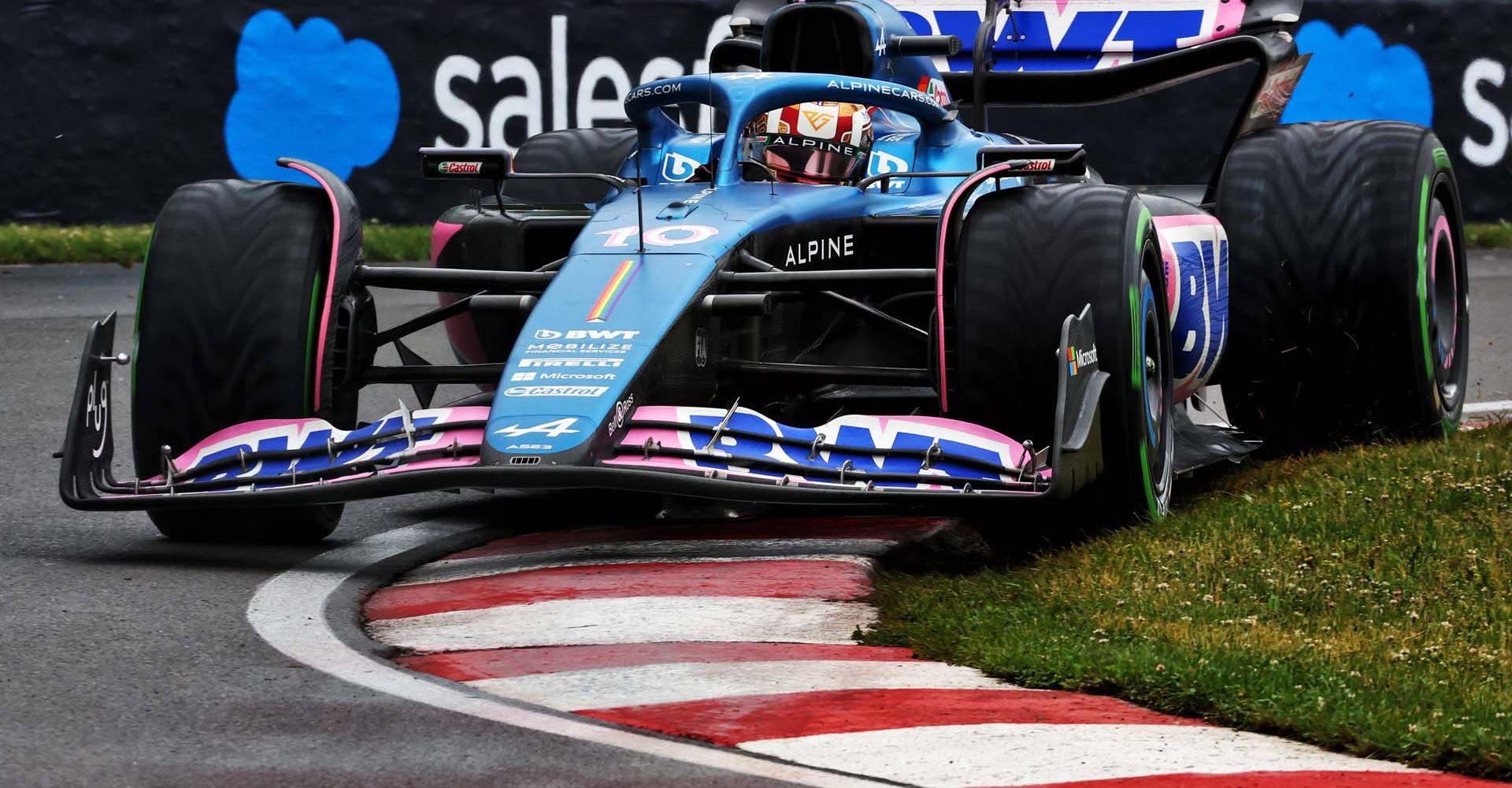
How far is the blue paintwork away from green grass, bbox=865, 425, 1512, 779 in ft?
3.17

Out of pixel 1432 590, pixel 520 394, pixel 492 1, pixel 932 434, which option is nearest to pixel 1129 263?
pixel 932 434

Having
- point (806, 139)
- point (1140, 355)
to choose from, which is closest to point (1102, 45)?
point (806, 139)

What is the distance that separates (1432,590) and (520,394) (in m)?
2.43

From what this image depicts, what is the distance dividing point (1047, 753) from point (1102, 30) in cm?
598

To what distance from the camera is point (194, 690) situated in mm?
4695

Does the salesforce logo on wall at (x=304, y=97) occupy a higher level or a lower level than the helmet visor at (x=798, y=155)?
lower

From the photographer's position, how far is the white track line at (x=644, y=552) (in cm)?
609

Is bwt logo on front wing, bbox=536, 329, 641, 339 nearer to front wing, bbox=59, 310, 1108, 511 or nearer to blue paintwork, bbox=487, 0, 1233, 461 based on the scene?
blue paintwork, bbox=487, 0, 1233, 461

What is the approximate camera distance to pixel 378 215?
15.4 meters

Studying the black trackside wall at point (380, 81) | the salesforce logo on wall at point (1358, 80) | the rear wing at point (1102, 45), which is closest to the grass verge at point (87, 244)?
the black trackside wall at point (380, 81)

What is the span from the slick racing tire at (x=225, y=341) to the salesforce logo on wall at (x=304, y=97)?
27.9 ft

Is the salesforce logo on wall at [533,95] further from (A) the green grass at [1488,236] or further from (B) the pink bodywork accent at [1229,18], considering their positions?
(B) the pink bodywork accent at [1229,18]

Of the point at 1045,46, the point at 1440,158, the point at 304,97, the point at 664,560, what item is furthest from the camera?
the point at 304,97

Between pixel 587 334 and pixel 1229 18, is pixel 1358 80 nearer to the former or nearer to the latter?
pixel 1229 18
